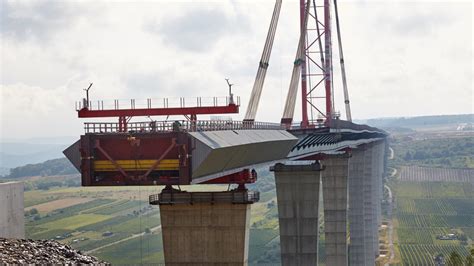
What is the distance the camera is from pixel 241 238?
126 feet

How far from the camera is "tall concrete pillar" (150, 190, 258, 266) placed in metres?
38.6

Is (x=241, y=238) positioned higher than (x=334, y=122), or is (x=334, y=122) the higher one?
(x=334, y=122)

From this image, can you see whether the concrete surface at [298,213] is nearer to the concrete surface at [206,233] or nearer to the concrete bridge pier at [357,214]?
the concrete surface at [206,233]

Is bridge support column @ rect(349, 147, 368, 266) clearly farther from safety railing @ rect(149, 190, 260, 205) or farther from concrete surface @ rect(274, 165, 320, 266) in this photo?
safety railing @ rect(149, 190, 260, 205)

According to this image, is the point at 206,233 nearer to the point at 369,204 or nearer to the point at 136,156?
the point at 136,156

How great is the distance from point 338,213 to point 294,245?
13488 mm

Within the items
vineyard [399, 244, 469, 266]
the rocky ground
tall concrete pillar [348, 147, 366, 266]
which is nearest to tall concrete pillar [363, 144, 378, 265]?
tall concrete pillar [348, 147, 366, 266]

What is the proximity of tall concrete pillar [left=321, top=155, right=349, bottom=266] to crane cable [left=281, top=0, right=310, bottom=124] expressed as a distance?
9.30m

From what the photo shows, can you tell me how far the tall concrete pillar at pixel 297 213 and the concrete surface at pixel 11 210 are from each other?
848 inches

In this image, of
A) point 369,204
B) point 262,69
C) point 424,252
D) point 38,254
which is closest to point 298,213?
point 262,69

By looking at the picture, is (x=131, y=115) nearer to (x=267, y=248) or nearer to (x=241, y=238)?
(x=241, y=238)

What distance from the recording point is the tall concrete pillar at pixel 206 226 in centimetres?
3856

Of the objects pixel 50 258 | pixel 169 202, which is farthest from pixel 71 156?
pixel 169 202

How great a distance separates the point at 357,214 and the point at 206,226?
237 ft
